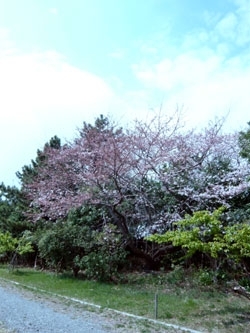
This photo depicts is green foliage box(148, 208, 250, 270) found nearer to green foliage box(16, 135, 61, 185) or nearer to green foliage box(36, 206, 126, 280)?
green foliage box(36, 206, 126, 280)

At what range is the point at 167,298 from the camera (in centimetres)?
798

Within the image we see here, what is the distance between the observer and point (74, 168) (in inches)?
520

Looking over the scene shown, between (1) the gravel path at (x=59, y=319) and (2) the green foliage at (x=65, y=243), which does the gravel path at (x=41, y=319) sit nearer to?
(1) the gravel path at (x=59, y=319)

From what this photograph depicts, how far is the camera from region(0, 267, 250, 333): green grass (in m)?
6.08

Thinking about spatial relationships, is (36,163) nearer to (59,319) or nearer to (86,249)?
(86,249)

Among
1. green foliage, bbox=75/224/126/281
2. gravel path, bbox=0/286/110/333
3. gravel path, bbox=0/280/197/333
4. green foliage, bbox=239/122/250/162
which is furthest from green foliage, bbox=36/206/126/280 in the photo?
green foliage, bbox=239/122/250/162

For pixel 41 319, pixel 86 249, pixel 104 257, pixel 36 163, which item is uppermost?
pixel 36 163

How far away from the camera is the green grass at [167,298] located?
6082 millimetres

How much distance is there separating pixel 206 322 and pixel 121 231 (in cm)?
591

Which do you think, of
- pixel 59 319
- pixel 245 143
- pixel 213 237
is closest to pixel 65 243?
pixel 59 319

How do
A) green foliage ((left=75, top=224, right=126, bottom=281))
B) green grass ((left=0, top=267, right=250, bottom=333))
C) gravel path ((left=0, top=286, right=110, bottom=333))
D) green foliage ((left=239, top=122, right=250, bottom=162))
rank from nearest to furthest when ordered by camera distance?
gravel path ((left=0, top=286, right=110, bottom=333)) → green grass ((left=0, top=267, right=250, bottom=333)) → green foliage ((left=75, top=224, right=126, bottom=281)) → green foliage ((left=239, top=122, right=250, bottom=162))

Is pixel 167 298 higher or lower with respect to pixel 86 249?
lower

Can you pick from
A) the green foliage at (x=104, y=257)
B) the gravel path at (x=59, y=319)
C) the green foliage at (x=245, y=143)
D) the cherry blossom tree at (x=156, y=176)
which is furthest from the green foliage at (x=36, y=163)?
the gravel path at (x=59, y=319)

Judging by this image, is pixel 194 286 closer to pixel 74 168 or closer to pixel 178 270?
pixel 178 270
